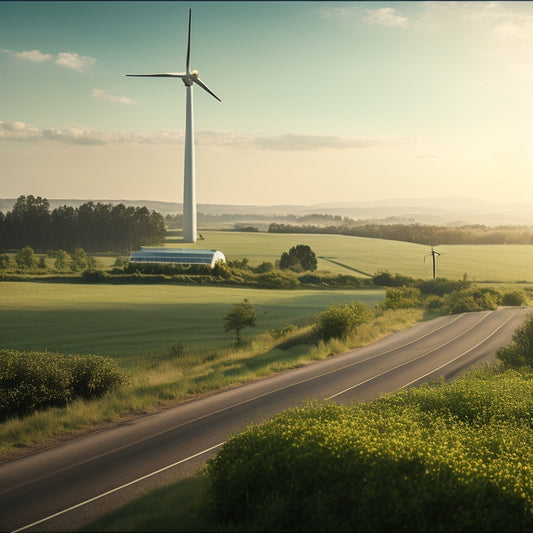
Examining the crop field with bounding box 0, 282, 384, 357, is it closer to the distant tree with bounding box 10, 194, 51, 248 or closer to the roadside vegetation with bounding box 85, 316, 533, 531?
the roadside vegetation with bounding box 85, 316, 533, 531

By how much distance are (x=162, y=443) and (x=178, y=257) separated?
83.6 meters

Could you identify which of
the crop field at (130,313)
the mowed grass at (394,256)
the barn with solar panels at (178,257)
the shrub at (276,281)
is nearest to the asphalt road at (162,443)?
the crop field at (130,313)

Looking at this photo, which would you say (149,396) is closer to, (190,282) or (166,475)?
(166,475)

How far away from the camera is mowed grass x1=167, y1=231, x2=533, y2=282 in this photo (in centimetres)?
11312

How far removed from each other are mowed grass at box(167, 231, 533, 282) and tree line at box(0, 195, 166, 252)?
21607 mm

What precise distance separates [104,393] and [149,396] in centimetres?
208

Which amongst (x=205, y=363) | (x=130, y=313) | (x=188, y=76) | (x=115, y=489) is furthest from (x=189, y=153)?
(x=115, y=489)

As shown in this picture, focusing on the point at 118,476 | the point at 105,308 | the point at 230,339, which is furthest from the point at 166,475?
the point at 105,308

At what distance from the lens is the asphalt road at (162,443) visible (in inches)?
504

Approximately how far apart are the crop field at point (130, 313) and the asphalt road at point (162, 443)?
16.4 m

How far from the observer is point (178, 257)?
9962 centimetres

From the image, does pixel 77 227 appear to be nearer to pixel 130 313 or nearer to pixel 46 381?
pixel 130 313

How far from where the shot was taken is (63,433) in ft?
61.8

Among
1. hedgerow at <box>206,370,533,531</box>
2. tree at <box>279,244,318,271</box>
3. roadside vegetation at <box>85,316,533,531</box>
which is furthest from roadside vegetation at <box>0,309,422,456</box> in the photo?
tree at <box>279,244,318,271</box>
